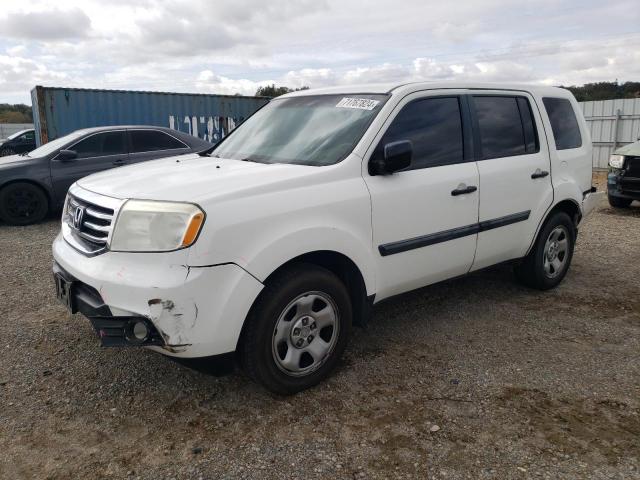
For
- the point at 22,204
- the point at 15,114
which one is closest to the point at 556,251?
the point at 22,204

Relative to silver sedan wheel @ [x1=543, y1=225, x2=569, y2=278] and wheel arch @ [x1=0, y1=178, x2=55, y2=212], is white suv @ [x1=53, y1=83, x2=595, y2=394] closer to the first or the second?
silver sedan wheel @ [x1=543, y1=225, x2=569, y2=278]

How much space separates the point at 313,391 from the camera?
321 centimetres

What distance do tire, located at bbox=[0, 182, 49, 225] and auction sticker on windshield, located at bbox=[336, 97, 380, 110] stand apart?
629cm

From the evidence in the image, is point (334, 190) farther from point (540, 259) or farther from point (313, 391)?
point (540, 259)

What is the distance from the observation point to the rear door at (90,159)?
828cm

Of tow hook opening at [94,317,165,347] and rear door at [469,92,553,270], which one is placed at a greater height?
rear door at [469,92,553,270]

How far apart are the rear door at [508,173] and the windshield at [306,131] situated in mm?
990

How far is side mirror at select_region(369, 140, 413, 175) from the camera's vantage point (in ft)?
10.5

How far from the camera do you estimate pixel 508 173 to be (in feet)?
13.6

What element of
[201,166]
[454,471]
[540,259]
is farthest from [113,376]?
[540,259]

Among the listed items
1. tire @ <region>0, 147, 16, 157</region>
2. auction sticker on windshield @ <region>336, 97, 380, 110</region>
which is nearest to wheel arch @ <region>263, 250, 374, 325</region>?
auction sticker on windshield @ <region>336, 97, 380, 110</region>

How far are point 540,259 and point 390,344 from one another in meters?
1.77

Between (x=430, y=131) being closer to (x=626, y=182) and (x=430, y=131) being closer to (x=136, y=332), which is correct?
(x=136, y=332)

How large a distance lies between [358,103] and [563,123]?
2.29 meters
